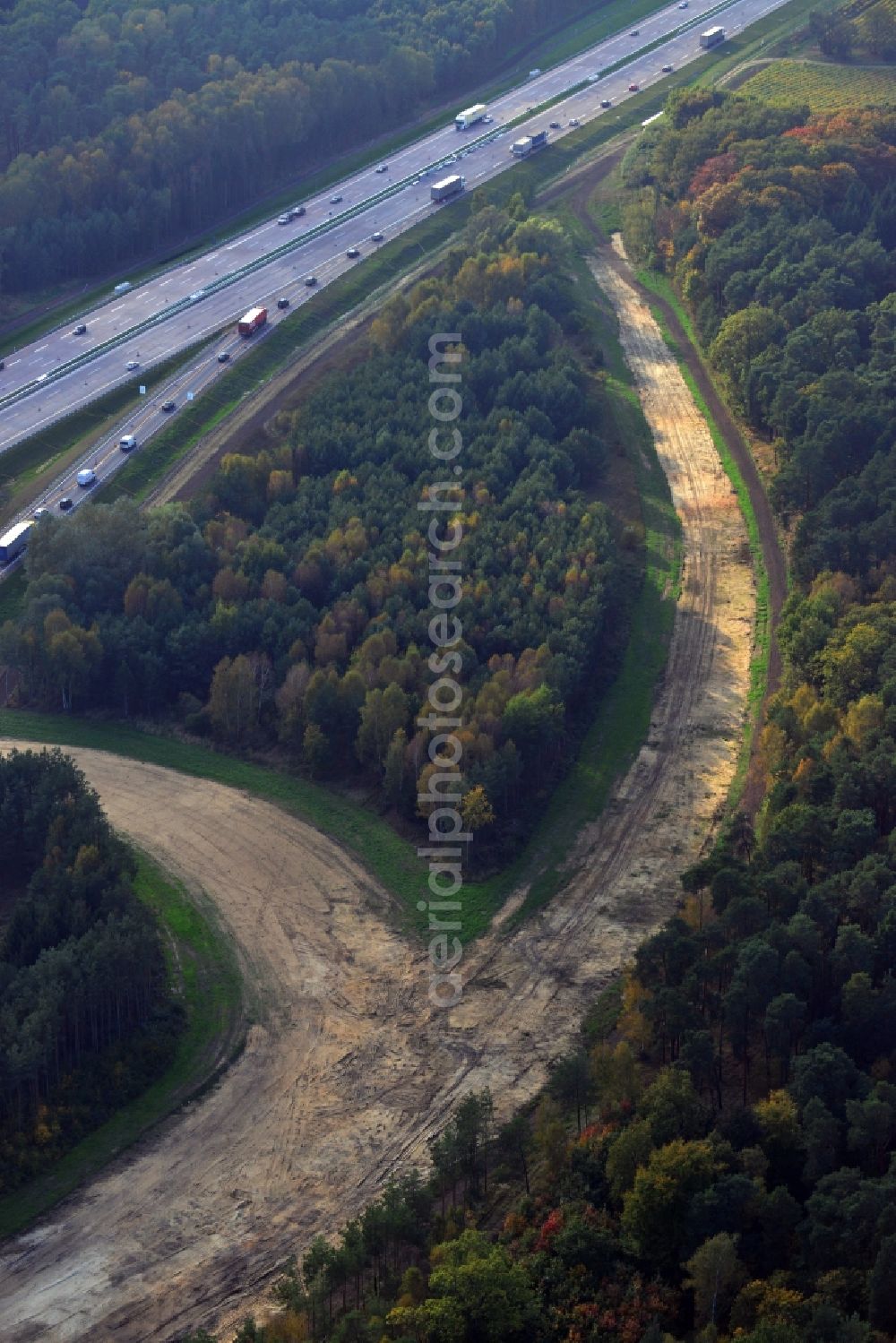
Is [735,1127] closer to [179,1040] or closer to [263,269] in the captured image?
[179,1040]

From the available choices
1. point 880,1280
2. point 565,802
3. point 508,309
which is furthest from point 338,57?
point 880,1280

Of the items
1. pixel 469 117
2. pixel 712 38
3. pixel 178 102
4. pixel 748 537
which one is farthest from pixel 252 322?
pixel 712 38

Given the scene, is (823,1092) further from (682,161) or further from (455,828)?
(682,161)

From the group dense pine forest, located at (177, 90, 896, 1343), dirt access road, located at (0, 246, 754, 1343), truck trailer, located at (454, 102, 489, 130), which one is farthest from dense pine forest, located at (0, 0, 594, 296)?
dense pine forest, located at (177, 90, 896, 1343)

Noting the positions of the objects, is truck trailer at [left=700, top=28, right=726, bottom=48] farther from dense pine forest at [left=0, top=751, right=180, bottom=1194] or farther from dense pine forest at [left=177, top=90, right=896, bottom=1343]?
dense pine forest at [left=0, top=751, right=180, bottom=1194]

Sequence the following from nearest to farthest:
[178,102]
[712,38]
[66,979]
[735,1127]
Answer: [735,1127] < [66,979] < [178,102] < [712,38]
